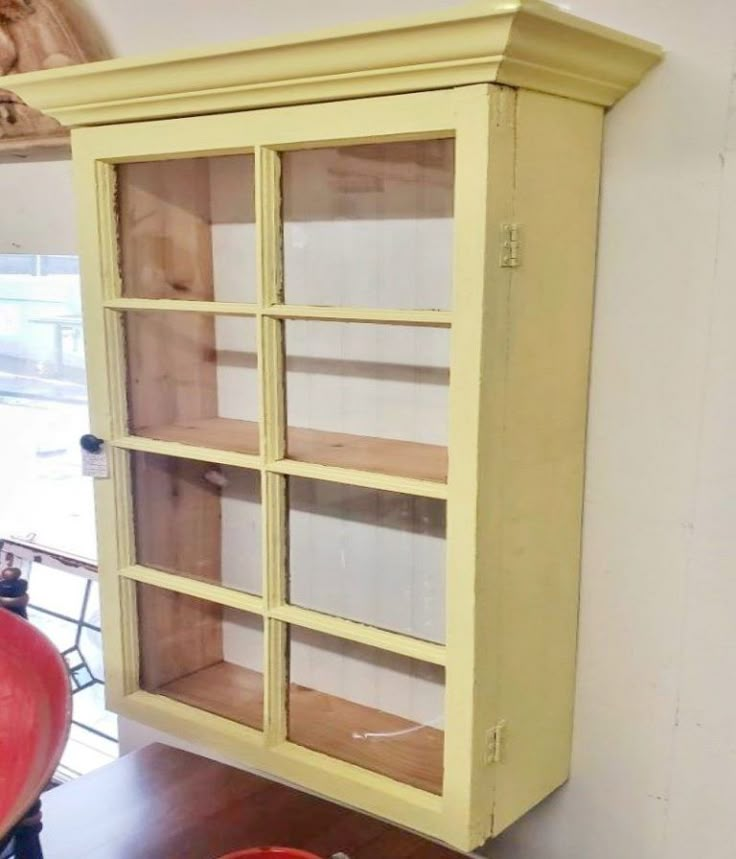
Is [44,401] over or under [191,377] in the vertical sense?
under

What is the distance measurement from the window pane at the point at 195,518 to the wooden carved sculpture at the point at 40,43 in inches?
28.6

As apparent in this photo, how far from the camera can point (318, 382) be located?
1.47 meters

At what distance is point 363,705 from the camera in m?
1.49

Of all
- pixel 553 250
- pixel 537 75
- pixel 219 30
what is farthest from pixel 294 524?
pixel 219 30

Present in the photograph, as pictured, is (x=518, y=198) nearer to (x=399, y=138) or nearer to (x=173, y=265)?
(x=399, y=138)

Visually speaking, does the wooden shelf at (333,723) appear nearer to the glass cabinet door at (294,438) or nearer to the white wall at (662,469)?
the glass cabinet door at (294,438)

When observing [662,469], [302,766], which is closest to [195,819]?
[302,766]

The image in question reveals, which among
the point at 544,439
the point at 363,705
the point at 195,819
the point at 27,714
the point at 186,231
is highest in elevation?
the point at 186,231

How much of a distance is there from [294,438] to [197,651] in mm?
466

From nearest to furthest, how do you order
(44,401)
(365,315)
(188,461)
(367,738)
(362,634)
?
(365,315) < (362,634) < (367,738) < (188,461) < (44,401)

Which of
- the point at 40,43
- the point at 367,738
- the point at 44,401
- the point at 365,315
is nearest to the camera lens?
the point at 365,315

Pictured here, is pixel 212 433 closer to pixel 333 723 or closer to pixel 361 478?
pixel 361 478

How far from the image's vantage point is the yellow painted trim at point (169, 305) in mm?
1381

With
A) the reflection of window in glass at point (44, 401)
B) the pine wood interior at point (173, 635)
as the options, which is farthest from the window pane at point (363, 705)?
the reflection of window in glass at point (44, 401)
